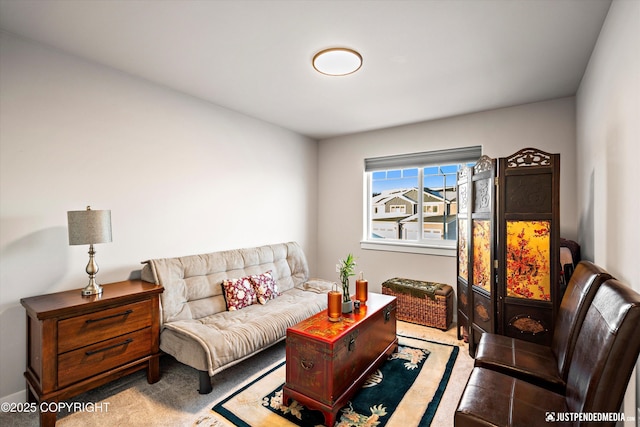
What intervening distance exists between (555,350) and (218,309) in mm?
2707

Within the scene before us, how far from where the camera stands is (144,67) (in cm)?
253

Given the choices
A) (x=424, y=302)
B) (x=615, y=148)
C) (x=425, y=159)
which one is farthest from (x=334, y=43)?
(x=424, y=302)

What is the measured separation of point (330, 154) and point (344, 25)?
2941 millimetres

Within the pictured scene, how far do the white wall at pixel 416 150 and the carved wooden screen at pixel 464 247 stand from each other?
0.56 metres

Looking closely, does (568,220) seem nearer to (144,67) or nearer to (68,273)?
(144,67)

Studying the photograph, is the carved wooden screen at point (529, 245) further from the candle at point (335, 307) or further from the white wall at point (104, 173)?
the white wall at point (104, 173)

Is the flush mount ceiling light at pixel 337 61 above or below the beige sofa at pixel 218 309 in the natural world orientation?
above

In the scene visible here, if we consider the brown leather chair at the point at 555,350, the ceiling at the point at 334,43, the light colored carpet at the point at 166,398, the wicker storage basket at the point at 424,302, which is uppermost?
the ceiling at the point at 334,43

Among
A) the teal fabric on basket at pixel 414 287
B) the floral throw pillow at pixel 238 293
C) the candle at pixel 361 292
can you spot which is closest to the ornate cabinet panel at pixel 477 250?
the teal fabric on basket at pixel 414 287

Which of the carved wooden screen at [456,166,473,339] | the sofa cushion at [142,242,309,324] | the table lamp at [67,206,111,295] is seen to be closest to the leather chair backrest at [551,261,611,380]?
the carved wooden screen at [456,166,473,339]

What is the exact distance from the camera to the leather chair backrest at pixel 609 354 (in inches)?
41.9

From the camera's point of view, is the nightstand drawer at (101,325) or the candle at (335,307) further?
the candle at (335,307)

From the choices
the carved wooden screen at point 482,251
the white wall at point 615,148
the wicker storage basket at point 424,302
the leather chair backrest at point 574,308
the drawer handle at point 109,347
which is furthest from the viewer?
the wicker storage basket at point 424,302

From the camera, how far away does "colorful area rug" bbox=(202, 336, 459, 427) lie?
1.91 meters
